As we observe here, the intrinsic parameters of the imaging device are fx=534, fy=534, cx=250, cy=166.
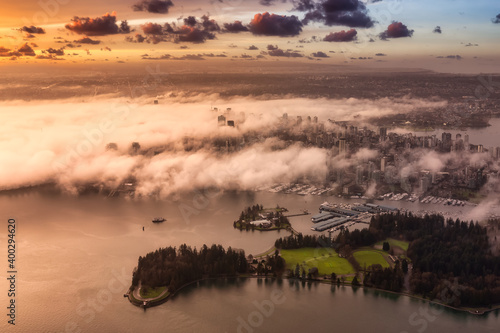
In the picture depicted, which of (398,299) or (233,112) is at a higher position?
(233,112)

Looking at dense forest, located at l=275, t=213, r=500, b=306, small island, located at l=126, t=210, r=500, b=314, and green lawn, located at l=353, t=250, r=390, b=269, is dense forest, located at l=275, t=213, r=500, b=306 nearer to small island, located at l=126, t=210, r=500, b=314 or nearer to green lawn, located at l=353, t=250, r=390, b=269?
small island, located at l=126, t=210, r=500, b=314

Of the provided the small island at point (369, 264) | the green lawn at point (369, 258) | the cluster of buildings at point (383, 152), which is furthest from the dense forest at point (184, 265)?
the cluster of buildings at point (383, 152)

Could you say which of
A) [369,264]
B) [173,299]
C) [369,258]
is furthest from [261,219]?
[173,299]

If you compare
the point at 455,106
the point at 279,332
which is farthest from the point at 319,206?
the point at 455,106

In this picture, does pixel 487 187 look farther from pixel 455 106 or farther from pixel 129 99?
pixel 129 99

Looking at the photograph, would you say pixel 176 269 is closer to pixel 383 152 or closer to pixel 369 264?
pixel 369 264

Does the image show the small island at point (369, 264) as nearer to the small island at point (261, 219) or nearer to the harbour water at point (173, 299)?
the harbour water at point (173, 299)
